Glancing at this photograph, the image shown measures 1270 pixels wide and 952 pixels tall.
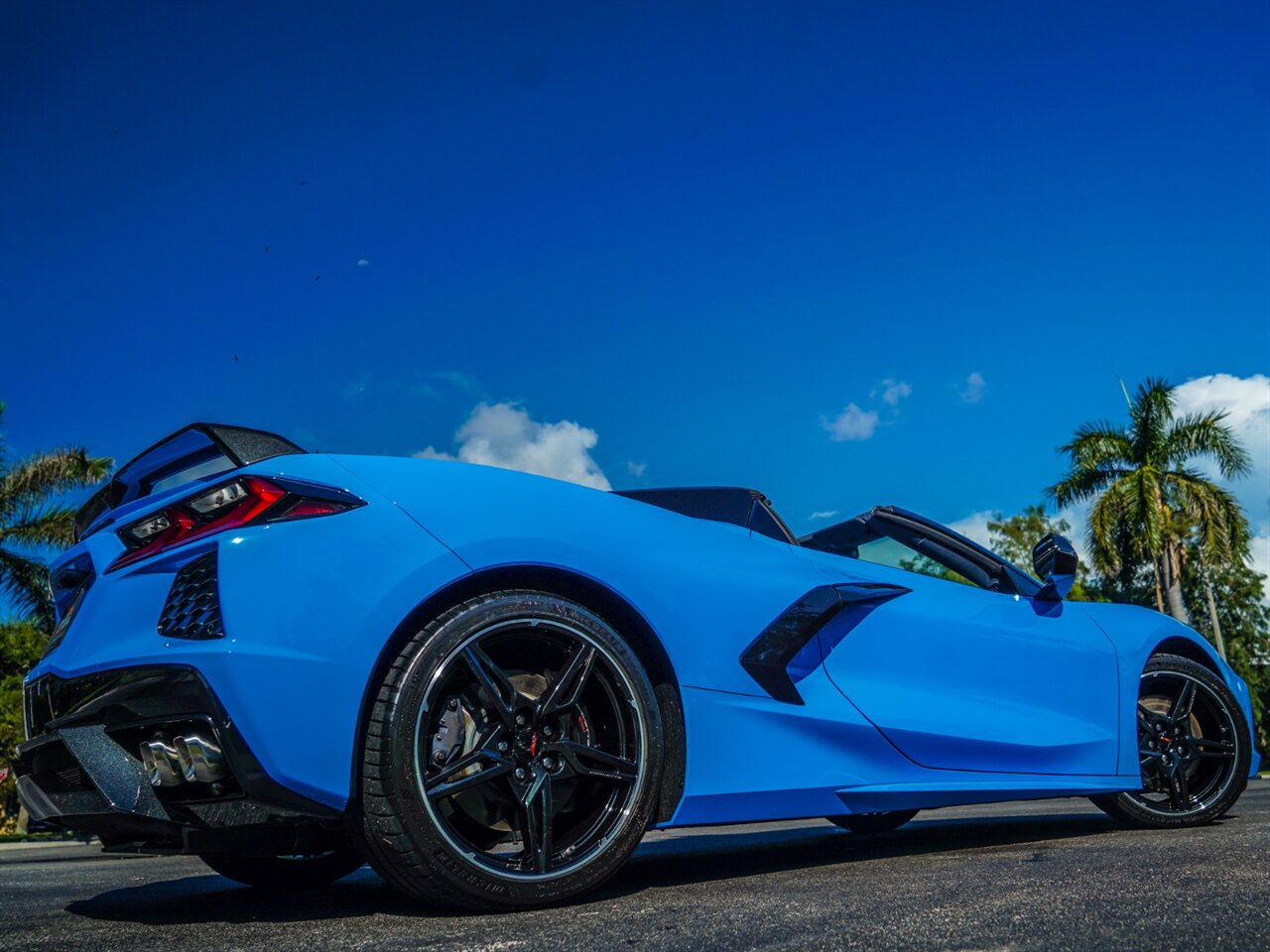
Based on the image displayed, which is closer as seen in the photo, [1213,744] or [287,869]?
[287,869]

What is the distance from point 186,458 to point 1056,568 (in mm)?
3181

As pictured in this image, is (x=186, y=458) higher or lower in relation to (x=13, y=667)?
lower

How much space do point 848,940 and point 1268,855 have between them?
1.73m

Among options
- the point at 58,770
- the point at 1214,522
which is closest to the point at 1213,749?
the point at 58,770

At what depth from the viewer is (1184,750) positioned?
175 inches

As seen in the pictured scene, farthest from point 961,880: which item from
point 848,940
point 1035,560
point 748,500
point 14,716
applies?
point 14,716

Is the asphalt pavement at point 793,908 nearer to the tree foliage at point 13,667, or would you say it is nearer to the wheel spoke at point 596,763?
→ the wheel spoke at point 596,763

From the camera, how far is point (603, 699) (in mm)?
2748

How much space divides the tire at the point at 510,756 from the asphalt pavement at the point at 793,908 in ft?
0.37

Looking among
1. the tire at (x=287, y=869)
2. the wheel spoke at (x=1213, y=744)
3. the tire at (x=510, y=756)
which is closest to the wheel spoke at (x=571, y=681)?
the tire at (x=510, y=756)

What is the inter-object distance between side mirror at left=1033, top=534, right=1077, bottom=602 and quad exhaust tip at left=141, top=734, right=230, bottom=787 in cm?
309

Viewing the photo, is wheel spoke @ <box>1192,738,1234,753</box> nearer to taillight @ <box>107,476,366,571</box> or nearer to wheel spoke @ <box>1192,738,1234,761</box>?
wheel spoke @ <box>1192,738,1234,761</box>

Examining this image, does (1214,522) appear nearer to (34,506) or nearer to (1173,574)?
(1173,574)

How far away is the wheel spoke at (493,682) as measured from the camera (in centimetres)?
250
